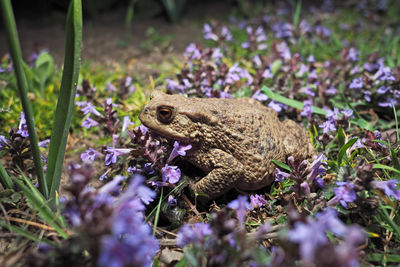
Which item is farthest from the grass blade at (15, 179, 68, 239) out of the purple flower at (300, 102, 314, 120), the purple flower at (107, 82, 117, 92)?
the purple flower at (300, 102, 314, 120)

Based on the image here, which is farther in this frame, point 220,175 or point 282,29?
point 282,29

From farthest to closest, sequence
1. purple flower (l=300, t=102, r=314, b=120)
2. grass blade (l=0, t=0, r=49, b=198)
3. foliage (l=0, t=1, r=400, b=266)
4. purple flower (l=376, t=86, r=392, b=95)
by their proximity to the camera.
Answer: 1. purple flower (l=376, t=86, r=392, b=95)
2. purple flower (l=300, t=102, r=314, b=120)
3. grass blade (l=0, t=0, r=49, b=198)
4. foliage (l=0, t=1, r=400, b=266)

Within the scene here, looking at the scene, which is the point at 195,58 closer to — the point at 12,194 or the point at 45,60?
the point at 45,60

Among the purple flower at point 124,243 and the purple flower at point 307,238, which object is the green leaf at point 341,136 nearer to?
the purple flower at point 307,238

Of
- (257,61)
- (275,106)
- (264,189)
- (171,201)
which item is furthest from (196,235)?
(257,61)

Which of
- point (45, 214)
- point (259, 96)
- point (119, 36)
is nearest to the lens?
point (45, 214)

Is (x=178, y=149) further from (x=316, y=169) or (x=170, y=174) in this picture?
(x=316, y=169)

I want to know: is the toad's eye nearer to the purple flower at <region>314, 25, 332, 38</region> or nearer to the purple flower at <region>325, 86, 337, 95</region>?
the purple flower at <region>325, 86, 337, 95</region>
